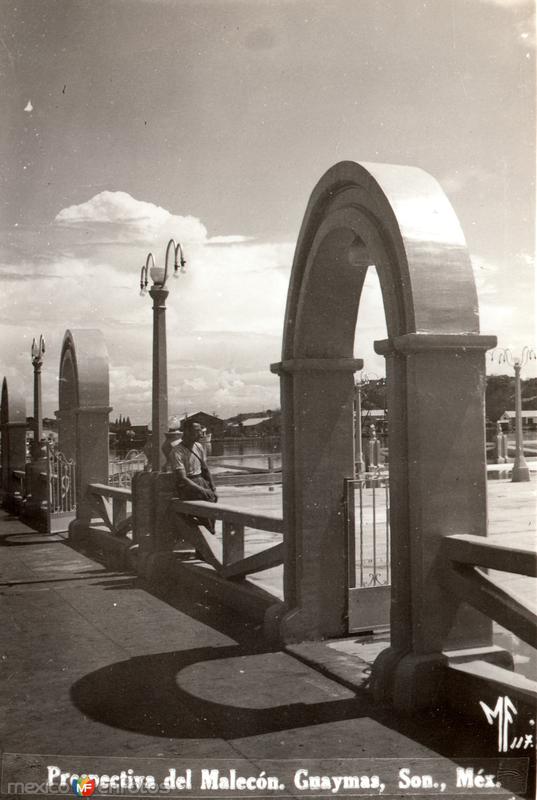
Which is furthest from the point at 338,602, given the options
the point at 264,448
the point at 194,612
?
the point at 264,448

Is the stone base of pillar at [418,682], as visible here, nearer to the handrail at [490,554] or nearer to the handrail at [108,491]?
the handrail at [490,554]

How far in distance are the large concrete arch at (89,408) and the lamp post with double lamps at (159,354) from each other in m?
3.05

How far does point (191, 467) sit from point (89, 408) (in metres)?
3.75

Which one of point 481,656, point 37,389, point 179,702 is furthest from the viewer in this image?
point 37,389

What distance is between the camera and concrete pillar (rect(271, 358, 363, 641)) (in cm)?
656

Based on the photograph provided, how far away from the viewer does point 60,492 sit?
14.1 metres

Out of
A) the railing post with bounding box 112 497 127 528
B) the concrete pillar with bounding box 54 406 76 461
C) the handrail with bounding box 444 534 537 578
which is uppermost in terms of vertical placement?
the concrete pillar with bounding box 54 406 76 461

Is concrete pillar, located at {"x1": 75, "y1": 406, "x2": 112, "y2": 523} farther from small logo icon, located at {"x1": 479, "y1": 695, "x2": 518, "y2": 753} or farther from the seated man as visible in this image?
small logo icon, located at {"x1": 479, "y1": 695, "x2": 518, "y2": 753}

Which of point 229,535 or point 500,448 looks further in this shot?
point 500,448

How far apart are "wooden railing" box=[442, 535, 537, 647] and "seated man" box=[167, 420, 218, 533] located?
4.69 m

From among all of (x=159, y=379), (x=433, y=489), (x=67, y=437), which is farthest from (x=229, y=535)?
(x=67, y=437)

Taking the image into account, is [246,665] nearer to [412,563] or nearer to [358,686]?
[358,686]

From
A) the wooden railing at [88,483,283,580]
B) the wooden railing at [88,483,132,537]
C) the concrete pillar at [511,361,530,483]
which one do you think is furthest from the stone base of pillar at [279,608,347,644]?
the concrete pillar at [511,361,530,483]

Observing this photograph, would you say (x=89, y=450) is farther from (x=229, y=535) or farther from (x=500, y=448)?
(x=500, y=448)
